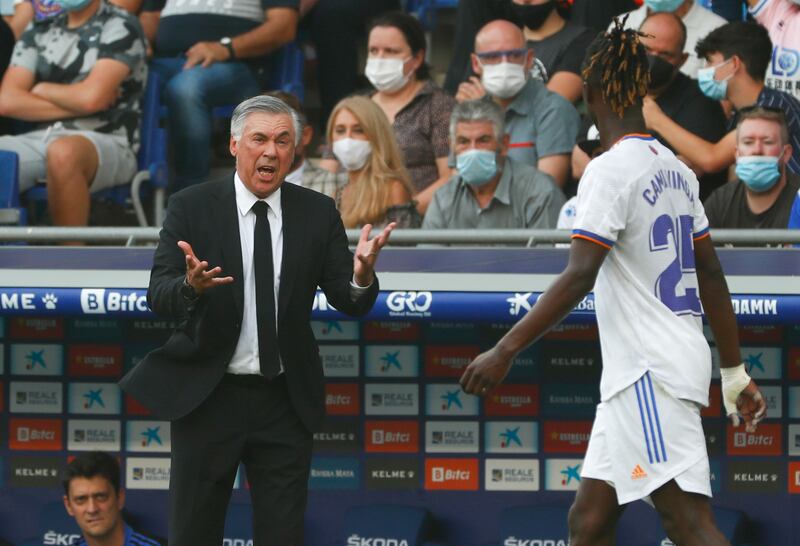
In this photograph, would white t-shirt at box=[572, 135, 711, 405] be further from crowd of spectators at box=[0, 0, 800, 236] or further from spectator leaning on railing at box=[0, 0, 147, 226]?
spectator leaning on railing at box=[0, 0, 147, 226]

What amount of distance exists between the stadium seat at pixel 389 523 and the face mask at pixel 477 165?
1486 mm

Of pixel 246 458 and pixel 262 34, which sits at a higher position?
pixel 262 34

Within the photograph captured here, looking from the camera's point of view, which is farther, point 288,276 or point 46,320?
point 46,320

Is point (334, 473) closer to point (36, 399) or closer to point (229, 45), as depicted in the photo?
point (36, 399)

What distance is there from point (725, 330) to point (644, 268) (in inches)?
15.8

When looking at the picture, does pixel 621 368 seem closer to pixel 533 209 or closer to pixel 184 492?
pixel 184 492

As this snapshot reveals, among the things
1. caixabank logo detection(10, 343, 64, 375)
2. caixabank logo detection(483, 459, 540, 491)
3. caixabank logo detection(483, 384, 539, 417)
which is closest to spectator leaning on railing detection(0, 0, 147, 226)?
caixabank logo detection(10, 343, 64, 375)

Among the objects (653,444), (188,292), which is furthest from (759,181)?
(188,292)

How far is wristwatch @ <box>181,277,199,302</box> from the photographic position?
4250mm

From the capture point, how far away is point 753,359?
6426mm

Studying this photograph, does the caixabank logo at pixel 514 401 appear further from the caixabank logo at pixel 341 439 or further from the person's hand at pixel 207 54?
the person's hand at pixel 207 54

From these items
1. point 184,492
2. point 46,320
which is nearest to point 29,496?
point 46,320

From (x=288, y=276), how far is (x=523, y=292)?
1486mm

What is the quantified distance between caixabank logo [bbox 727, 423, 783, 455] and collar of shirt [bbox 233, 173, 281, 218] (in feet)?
8.75
